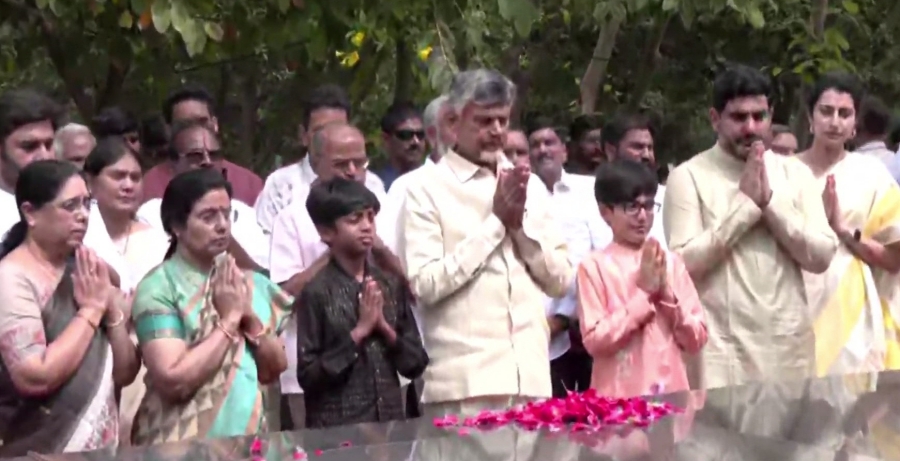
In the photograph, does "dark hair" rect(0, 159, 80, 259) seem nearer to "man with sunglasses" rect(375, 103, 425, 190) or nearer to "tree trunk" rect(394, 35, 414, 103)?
"man with sunglasses" rect(375, 103, 425, 190)

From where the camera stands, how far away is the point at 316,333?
541cm

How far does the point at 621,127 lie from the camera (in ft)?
23.8

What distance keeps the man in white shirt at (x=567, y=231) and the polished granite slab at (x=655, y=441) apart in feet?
4.69

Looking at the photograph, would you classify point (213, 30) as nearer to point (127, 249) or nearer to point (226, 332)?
point (127, 249)

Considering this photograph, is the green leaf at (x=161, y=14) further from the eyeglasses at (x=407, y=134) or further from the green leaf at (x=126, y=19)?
the eyeglasses at (x=407, y=134)

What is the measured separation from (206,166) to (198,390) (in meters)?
1.59

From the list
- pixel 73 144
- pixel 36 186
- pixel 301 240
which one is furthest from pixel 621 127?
pixel 36 186

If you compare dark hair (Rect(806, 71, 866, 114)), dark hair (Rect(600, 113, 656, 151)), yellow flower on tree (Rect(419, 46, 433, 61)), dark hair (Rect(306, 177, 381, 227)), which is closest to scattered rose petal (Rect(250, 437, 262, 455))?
dark hair (Rect(306, 177, 381, 227))

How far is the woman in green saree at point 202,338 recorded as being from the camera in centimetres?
479

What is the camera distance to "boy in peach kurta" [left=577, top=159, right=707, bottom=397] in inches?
218

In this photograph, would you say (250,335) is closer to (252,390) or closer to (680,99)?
(252,390)

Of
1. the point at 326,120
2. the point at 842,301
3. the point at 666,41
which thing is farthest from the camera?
the point at 666,41

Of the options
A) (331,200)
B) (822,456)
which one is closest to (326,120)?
(331,200)

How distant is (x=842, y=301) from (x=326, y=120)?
2.23 metres
